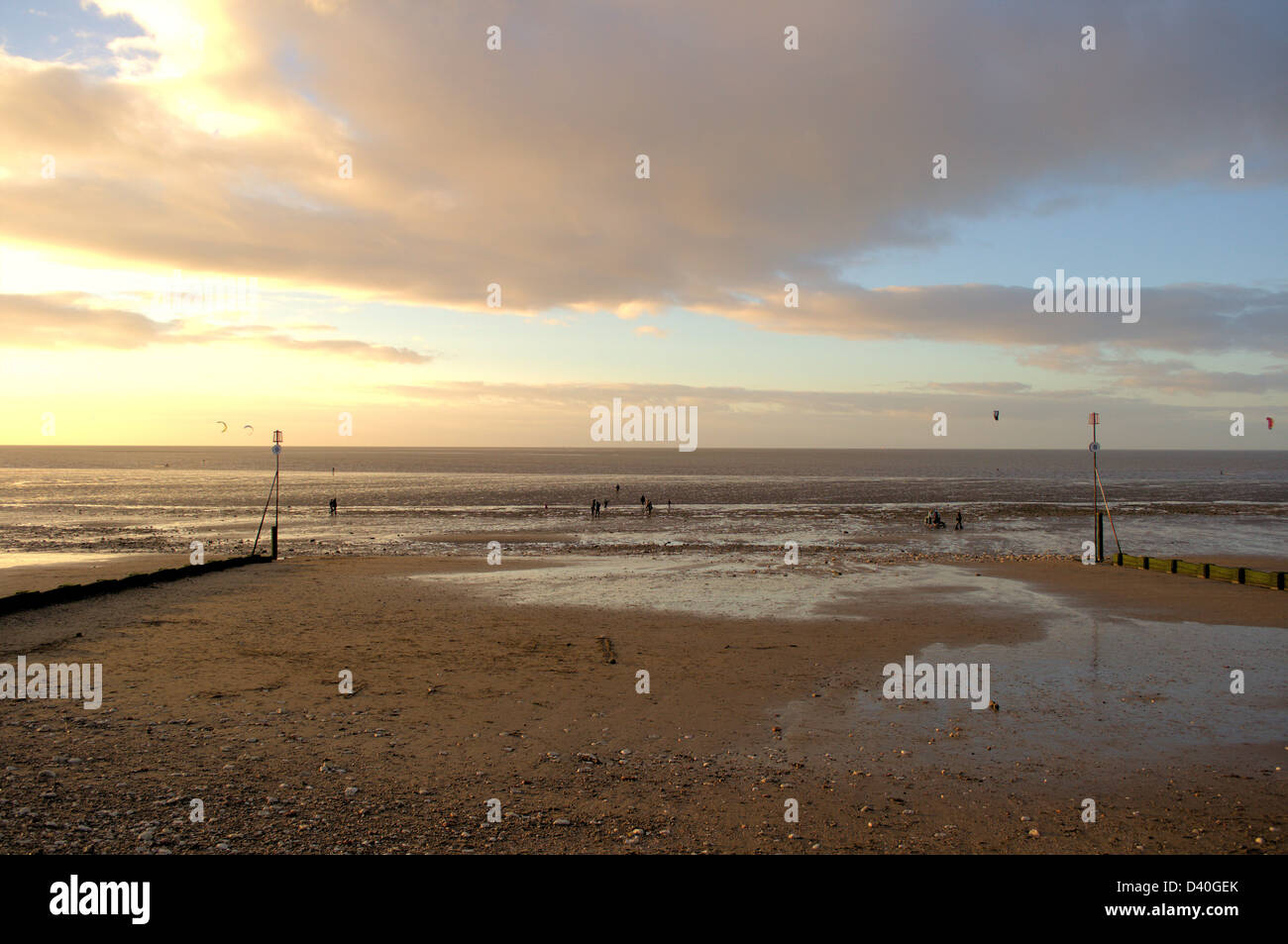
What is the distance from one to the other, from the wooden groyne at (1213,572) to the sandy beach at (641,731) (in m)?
2.46

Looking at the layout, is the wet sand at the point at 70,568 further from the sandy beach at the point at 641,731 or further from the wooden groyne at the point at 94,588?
the sandy beach at the point at 641,731

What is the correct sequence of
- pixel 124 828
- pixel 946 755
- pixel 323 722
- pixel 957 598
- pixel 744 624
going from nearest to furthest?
1. pixel 124 828
2. pixel 946 755
3. pixel 323 722
4. pixel 744 624
5. pixel 957 598

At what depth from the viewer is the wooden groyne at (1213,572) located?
2606cm

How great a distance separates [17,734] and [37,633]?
872 centimetres

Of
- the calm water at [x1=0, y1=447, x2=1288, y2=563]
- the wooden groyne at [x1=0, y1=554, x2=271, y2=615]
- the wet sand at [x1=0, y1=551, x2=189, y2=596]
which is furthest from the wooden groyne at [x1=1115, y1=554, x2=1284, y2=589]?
the wet sand at [x1=0, y1=551, x2=189, y2=596]

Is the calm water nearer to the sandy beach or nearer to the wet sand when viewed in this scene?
the wet sand

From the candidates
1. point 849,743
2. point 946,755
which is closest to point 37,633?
point 849,743

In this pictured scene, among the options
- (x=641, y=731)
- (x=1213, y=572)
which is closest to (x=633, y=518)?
(x=1213, y=572)

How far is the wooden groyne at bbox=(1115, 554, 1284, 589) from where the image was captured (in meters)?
26.1

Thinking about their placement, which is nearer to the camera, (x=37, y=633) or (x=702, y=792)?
(x=702, y=792)

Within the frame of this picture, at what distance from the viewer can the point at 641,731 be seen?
12.5 meters

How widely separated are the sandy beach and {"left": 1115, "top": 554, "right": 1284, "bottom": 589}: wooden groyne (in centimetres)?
246

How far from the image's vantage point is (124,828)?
853 centimetres
